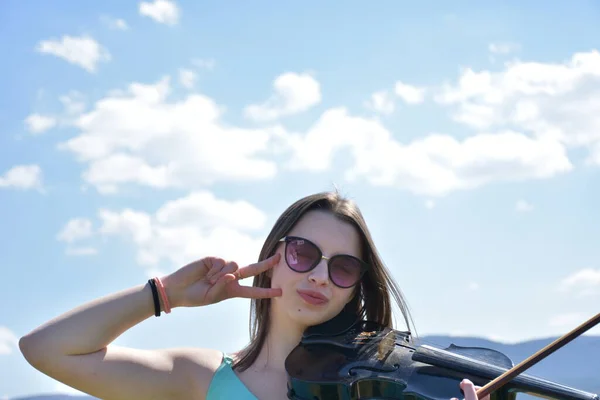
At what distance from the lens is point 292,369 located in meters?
3.90

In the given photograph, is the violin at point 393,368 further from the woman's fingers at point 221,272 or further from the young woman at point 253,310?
the woman's fingers at point 221,272

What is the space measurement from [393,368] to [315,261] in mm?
811

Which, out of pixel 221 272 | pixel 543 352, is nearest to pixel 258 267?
pixel 221 272

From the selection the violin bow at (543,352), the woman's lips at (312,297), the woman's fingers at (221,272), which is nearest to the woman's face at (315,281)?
the woman's lips at (312,297)

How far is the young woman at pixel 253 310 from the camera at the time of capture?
3.81 metres

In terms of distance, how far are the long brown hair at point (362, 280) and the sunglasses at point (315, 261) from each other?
0.74 ft

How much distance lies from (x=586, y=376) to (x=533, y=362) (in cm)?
14969

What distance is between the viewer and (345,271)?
4.32 m

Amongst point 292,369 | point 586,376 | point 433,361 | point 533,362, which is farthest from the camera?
point 586,376

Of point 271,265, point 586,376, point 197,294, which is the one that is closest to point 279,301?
point 271,265

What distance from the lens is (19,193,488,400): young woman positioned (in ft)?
12.5

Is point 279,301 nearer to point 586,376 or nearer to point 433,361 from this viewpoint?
point 433,361

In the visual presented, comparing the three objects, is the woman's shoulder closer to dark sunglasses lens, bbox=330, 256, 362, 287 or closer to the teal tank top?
the teal tank top

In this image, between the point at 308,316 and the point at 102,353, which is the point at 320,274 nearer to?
the point at 308,316
